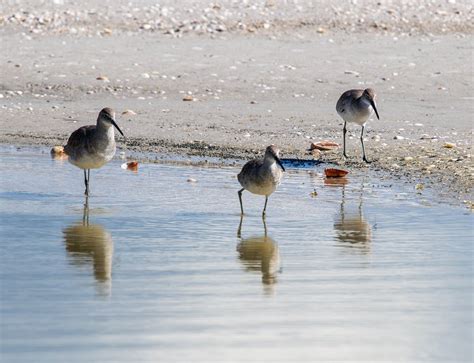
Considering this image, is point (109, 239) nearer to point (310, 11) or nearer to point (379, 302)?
point (379, 302)

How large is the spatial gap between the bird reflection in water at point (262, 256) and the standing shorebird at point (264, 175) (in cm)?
75

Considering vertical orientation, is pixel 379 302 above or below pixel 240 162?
below

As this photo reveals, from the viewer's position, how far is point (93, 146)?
1250 cm

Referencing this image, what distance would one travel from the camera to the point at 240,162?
14.3 metres

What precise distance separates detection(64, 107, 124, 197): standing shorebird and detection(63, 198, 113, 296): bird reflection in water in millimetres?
1405

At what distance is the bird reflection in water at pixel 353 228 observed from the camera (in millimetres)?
10070

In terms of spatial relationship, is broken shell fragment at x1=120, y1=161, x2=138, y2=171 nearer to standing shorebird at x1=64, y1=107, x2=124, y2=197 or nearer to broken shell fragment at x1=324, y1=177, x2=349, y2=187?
standing shorebird at x1=64, y1=107, x2=124, y2=197

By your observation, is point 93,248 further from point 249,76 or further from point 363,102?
point 249,76

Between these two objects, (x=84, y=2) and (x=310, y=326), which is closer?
(x=310, y=326)

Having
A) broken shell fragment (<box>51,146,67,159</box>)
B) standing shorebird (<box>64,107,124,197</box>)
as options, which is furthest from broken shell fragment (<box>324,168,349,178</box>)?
broken shell fragment (<box>51,146,67,159</box>)

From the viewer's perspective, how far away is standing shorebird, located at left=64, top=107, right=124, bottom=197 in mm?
12516

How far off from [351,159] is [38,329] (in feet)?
25.8

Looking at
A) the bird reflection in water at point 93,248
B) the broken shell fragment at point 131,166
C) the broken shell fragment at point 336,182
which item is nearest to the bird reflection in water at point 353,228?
the broken shell fragment at point 336,182

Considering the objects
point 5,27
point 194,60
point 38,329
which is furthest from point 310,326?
point 5,27
